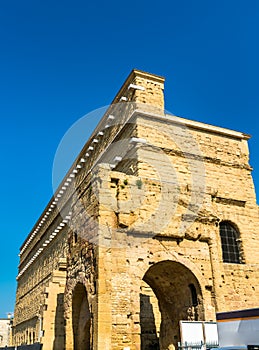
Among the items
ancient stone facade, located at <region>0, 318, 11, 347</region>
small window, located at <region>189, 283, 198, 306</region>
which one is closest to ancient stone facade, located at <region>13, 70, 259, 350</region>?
small window, located at <region>189, 283, 198, 306</region>

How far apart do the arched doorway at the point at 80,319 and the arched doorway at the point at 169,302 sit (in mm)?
2298

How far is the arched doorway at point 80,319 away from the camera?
1241cm

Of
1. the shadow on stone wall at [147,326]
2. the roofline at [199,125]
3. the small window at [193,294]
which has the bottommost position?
the shadow on stone wall at [147,326]

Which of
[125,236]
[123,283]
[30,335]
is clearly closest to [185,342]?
[123,283]

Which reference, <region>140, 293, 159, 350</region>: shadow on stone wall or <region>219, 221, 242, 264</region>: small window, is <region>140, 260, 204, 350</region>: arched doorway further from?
<region>219, 221, 242, 264</region>: small window

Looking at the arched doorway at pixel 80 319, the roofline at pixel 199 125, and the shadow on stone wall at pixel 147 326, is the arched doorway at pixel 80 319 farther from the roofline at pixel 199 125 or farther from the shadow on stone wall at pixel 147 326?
the roofline at pixel 199 125

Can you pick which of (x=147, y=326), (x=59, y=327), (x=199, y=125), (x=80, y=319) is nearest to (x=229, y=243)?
(x=147, y=326)

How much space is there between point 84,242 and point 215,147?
337 inches

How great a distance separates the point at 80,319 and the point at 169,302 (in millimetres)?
3055

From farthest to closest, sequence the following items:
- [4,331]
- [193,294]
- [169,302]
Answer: [4,331] < [169,302] < [193,294]

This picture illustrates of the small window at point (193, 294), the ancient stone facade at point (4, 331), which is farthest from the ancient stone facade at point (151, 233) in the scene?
the ancient stone facade at point (4, 331)

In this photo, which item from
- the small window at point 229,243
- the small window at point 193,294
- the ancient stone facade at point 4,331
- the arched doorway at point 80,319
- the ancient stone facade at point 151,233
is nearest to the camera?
the ancient stone facade at point 151,233

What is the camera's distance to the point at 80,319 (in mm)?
12781

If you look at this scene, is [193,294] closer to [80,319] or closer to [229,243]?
[80,319]
